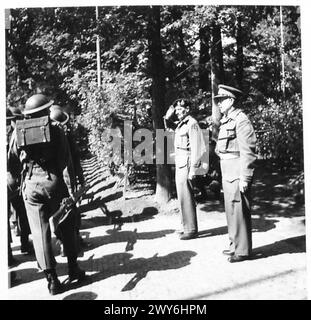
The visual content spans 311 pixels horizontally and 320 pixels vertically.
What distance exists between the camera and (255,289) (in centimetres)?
420

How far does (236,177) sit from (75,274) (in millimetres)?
2072

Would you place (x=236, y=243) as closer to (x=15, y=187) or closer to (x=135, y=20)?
(x=15, y=187)

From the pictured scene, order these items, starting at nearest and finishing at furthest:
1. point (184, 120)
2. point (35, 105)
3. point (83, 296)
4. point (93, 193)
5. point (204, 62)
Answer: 1. point (83, 296)
2. point (35, 105)
3. point (184, 120)
4. point (93, 193)
5. point (204, 62)

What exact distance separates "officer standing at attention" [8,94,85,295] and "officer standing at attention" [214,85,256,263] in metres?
1.76

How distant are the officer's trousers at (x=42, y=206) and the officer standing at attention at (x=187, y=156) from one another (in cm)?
186

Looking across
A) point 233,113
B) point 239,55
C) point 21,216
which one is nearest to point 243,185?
point 233,113

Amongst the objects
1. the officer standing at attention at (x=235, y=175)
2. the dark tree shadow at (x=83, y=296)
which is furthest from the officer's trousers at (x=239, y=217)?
the dark tree shadow at (x=83, y=296)

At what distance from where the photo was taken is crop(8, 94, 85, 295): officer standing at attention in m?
4.45

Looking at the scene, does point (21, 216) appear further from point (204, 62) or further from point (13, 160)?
point (204, 62)

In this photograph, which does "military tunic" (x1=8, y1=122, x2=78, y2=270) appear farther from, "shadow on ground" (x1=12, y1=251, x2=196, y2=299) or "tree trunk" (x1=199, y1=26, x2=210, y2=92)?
"tree trunk" (x1=199, y1=26, x2=210, y2=92)

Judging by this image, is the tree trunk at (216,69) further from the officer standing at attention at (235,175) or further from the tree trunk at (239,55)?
the officer standing at attention at (235,175)

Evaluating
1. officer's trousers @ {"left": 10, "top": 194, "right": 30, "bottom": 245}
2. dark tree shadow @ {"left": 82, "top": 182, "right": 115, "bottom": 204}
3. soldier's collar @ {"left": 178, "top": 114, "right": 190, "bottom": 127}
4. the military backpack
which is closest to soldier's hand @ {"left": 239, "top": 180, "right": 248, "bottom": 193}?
soldier's collar @ {"left": 178, "top": 114, "right": 190, "bottom": 127}

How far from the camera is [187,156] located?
19.2 feet

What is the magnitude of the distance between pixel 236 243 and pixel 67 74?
141 inches
